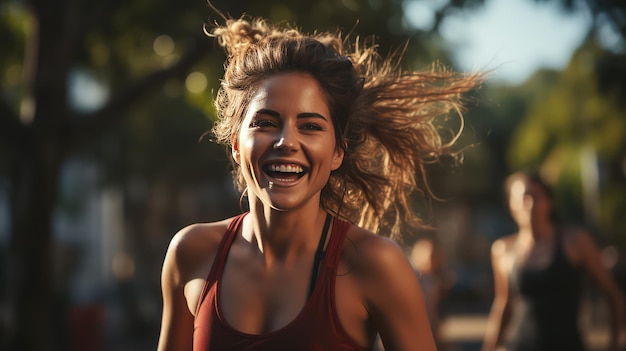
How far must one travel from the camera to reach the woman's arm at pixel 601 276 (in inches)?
227

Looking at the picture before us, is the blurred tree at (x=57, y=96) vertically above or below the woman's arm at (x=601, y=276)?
above

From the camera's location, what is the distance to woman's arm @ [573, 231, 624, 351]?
5.75 meters

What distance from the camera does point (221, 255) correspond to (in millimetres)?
2955

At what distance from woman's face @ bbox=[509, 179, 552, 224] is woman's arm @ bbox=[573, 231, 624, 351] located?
26 cm

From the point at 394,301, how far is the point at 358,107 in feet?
2.38

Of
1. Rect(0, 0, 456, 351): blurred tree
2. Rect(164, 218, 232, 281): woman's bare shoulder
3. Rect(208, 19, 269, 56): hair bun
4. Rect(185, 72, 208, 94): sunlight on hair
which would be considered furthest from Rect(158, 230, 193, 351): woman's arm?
Rect(185, 72, 208, 94): sunlight on hair

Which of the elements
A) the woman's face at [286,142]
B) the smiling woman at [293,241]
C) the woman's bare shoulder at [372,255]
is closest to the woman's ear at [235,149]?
the smiling woman at [293,241]

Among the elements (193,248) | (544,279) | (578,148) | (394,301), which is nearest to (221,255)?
(193,248)

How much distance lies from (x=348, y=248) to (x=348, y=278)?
11 centimetres

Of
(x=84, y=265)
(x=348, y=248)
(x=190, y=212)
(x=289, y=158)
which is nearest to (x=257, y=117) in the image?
(x=289, y=158)

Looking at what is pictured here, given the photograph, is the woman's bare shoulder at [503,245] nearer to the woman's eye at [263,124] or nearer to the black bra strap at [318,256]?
the black bra strap at [318,256]

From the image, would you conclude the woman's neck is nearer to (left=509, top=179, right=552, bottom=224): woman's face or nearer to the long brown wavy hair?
the long brown wavy hair

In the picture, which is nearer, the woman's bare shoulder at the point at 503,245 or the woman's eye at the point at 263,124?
the woman's eye at the point at 263,124

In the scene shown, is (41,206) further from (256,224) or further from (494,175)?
(494,175)
